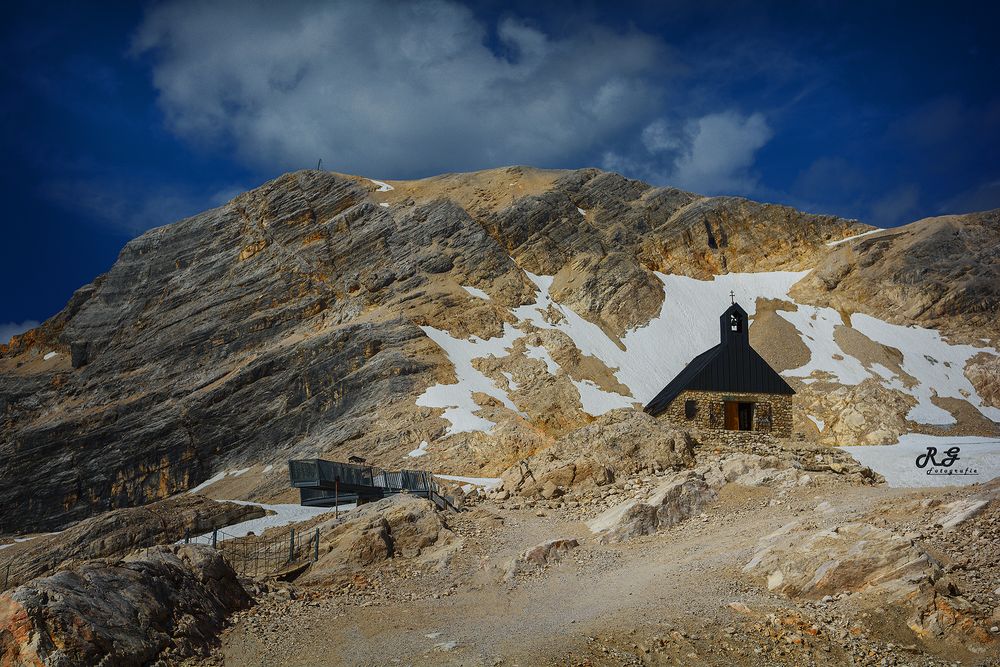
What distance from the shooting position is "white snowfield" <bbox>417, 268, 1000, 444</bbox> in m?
51.7

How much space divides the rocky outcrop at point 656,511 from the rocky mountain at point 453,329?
18.4 metres

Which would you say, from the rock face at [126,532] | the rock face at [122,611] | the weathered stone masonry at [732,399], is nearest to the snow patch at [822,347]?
the weathered stone masonry at [732,399]

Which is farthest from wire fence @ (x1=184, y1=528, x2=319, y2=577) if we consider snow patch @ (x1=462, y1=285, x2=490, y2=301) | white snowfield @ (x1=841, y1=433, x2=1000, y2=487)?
snow patch @ (x1=462, y1=285, x2=490, y2=301)

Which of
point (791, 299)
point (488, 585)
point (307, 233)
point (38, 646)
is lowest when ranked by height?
point (488, 585)

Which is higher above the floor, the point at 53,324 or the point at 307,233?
the point at 307,233

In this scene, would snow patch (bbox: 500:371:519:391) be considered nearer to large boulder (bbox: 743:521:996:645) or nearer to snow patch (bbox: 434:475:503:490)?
snow patch (bbox: 434:475:503:490)

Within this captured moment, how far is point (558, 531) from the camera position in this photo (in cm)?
2091

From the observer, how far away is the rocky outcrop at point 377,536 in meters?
17.4

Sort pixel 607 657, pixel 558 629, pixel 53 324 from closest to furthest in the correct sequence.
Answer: pixel 607 657 → pixel 558 629 → pixel 53 324

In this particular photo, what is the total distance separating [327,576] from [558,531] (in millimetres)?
7250

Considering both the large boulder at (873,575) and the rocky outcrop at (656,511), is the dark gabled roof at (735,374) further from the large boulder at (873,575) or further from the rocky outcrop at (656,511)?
the large boulder at (873,575)

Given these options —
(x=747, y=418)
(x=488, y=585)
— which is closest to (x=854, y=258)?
(x=747, y=418)

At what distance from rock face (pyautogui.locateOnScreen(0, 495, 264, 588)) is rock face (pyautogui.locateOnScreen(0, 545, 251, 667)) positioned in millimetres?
17842

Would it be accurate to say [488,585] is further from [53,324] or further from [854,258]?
[53,324]
